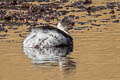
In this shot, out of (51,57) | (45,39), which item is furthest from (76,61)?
(45,39)

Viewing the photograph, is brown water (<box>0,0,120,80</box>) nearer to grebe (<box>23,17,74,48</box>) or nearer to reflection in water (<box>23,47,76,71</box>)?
reflection in water (<box>23,47,76,71</box>)

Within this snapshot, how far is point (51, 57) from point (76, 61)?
1267mm

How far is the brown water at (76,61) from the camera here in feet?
57.7

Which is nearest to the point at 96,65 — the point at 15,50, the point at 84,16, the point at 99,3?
the point at 15,50

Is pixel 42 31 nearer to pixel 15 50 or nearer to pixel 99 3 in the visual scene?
pixel 15 50

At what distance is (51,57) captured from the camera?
69.2 ft

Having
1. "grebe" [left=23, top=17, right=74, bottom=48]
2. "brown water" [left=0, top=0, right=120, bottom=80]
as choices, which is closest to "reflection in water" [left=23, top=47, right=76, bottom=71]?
"brown water" [left=0, top=0, right=120, bottom=80]

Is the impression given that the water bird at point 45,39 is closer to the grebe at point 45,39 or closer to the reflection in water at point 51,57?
the grebe at point 45,39

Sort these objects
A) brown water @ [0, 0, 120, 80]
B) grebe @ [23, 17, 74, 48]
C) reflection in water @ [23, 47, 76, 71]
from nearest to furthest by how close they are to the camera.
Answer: brown water @ [0, 0, 120, 80] < reflection in water @ [23, 47, 76, 71] < grebe @ [23, 17, 74, 48]

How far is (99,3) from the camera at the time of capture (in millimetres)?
39719

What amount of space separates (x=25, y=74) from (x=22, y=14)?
53.2 ft

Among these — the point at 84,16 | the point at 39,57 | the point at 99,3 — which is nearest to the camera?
the point at 39,57

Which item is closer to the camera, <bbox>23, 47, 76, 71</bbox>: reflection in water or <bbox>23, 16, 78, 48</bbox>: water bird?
<bbox>23, 47, 76, 71</bbox>: reflection in water

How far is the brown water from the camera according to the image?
17.6 metres
